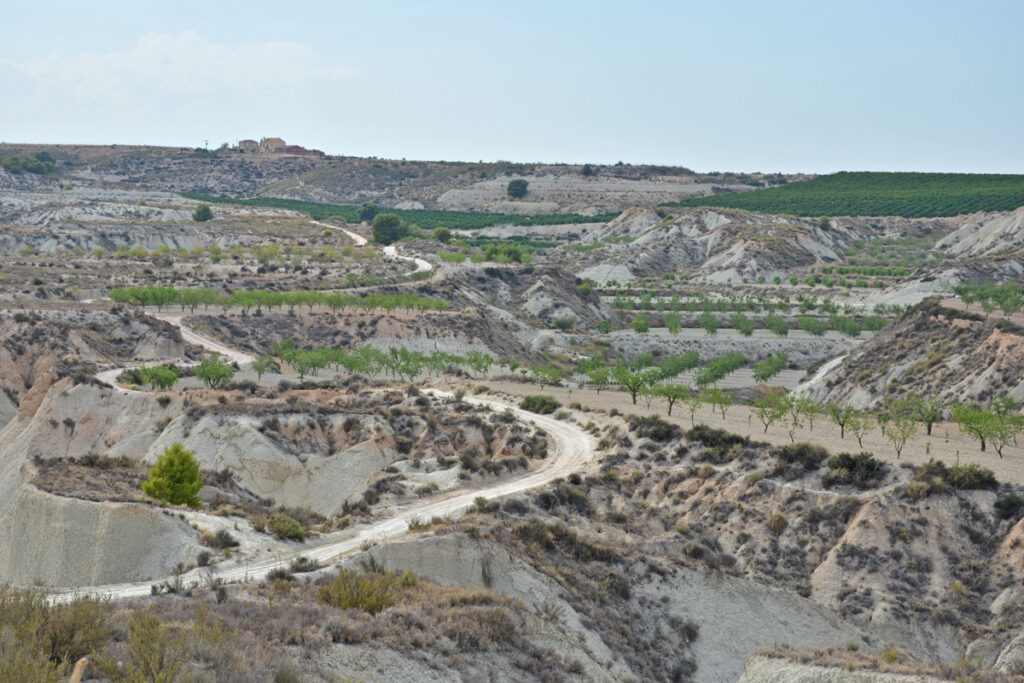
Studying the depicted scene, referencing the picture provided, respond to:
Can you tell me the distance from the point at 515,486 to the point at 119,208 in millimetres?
161454

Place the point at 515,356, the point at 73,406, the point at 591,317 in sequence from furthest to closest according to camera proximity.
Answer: the point at 591,317 < the point at 515,356 < the point at 73,406

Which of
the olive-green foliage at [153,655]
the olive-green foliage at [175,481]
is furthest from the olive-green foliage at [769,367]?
the olive-green foliage at [153,655]

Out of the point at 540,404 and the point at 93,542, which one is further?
the point at 540,404

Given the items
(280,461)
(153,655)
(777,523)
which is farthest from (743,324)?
(153,655)

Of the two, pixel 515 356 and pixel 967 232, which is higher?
pixel 967 232

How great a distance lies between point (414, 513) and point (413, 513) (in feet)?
0.16

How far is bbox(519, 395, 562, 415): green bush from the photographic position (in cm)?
5703

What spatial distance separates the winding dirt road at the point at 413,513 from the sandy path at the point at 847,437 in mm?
3935

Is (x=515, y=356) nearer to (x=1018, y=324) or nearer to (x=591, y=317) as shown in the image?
(x=591, y=317)

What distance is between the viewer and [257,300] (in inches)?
3787

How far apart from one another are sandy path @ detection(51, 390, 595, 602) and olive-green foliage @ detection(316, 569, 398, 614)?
374 cm

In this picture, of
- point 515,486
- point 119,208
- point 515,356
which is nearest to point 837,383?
point 515,356

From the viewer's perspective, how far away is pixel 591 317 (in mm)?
122750

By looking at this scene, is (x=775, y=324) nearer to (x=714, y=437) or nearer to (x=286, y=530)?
(x=714, y=437)
